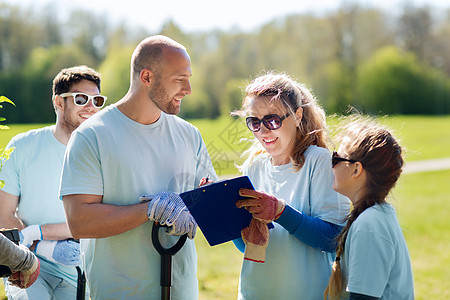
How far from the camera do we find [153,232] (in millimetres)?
2453

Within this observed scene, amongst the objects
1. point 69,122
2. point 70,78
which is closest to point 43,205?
point 69,122

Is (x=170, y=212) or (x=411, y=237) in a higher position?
(x=170, y=212)

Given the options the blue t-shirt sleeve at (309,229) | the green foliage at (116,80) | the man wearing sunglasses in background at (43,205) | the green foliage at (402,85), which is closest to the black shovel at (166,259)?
the blue t-shirt sleeve at (309,229)

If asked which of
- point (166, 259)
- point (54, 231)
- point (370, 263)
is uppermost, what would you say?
point (370, 263)

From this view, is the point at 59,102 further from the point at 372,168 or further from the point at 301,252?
the point at 372,168

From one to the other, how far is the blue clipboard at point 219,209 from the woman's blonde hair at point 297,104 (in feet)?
1.34

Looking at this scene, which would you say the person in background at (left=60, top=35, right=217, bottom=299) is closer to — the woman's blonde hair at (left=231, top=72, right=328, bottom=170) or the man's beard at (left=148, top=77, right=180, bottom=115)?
the man's beard at (left=148, top=77, right=180, bottom=115)

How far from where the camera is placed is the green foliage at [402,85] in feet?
153

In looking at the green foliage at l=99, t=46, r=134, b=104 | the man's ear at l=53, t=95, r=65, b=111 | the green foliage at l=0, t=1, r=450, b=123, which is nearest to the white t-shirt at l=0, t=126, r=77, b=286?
the man's ear at l=53, t=95, r=65, b=111

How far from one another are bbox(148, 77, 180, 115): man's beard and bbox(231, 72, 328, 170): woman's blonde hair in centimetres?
38

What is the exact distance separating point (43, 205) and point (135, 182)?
3.36 feet

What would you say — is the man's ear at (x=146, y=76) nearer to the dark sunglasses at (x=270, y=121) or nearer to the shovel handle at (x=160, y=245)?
the dark sunglasses at (x=270, y=121)

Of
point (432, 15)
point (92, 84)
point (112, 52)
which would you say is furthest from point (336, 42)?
point (92, 84)

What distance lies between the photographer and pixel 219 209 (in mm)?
2314
